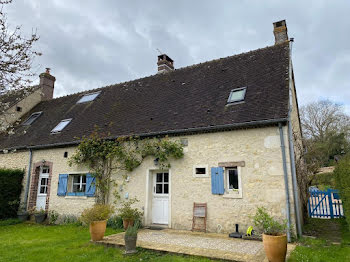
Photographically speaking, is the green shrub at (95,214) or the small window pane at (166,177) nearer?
the green shrub at (95,214)

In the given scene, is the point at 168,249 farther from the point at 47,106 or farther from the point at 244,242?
the point at 47,106

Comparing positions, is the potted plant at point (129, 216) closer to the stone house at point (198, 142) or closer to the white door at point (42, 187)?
the stone house at point (198, 142)

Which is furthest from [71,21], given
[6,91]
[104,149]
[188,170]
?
[188,170]

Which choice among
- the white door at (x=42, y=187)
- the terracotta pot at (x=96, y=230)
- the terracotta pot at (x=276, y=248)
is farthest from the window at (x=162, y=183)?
the white door at (x=42, y=187)

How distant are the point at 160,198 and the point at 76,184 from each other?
13.4 ft

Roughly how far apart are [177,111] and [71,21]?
453 centimetres

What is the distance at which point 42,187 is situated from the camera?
1150 centimetres

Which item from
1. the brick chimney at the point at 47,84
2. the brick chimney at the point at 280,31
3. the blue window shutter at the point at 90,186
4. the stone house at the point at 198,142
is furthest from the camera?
the brick chimney at the point at 47,84

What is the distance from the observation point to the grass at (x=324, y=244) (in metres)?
4.96

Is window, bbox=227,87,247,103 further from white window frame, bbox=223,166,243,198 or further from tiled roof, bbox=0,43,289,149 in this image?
white window frame, bbox=223,166,243,198

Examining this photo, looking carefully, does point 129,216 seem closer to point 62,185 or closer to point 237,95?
point 62,185

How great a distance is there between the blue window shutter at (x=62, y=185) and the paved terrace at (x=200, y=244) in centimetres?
429

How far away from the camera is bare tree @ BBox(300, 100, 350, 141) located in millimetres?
28859

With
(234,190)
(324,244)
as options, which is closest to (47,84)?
(234,190)
